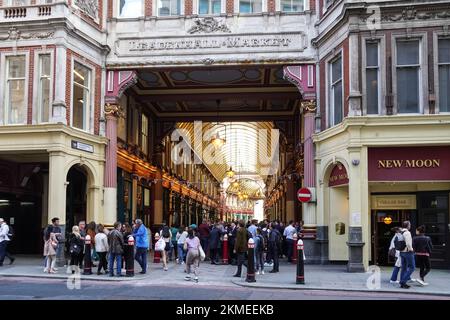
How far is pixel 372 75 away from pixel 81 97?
426 inches

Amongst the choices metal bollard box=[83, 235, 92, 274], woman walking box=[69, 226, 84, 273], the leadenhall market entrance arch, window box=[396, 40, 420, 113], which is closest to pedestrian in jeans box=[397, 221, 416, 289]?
window box=[396, 40, 420, 113]

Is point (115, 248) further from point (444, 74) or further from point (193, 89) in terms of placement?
point (193, 89)

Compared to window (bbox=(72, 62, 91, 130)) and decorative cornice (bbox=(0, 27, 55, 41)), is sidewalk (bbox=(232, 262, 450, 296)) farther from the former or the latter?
decorative cornice (bbox=(0, 27, 55, 41))

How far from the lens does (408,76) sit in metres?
19.5

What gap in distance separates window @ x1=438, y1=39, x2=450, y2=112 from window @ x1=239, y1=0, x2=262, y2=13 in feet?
24.6

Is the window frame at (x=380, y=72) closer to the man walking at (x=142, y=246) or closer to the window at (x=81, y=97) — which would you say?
the man walking at (x=142, y=246)

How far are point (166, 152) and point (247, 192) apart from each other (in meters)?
58.5

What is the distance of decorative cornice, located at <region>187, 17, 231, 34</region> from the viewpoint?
23.3 m

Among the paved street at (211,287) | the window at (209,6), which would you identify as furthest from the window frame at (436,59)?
the window at (209,6)

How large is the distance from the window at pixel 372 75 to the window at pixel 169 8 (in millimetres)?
8211

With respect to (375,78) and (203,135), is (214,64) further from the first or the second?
(203,135)

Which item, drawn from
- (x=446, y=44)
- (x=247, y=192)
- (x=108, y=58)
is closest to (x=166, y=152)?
(x=108, y=58)

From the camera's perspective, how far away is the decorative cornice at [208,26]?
2328 cm
